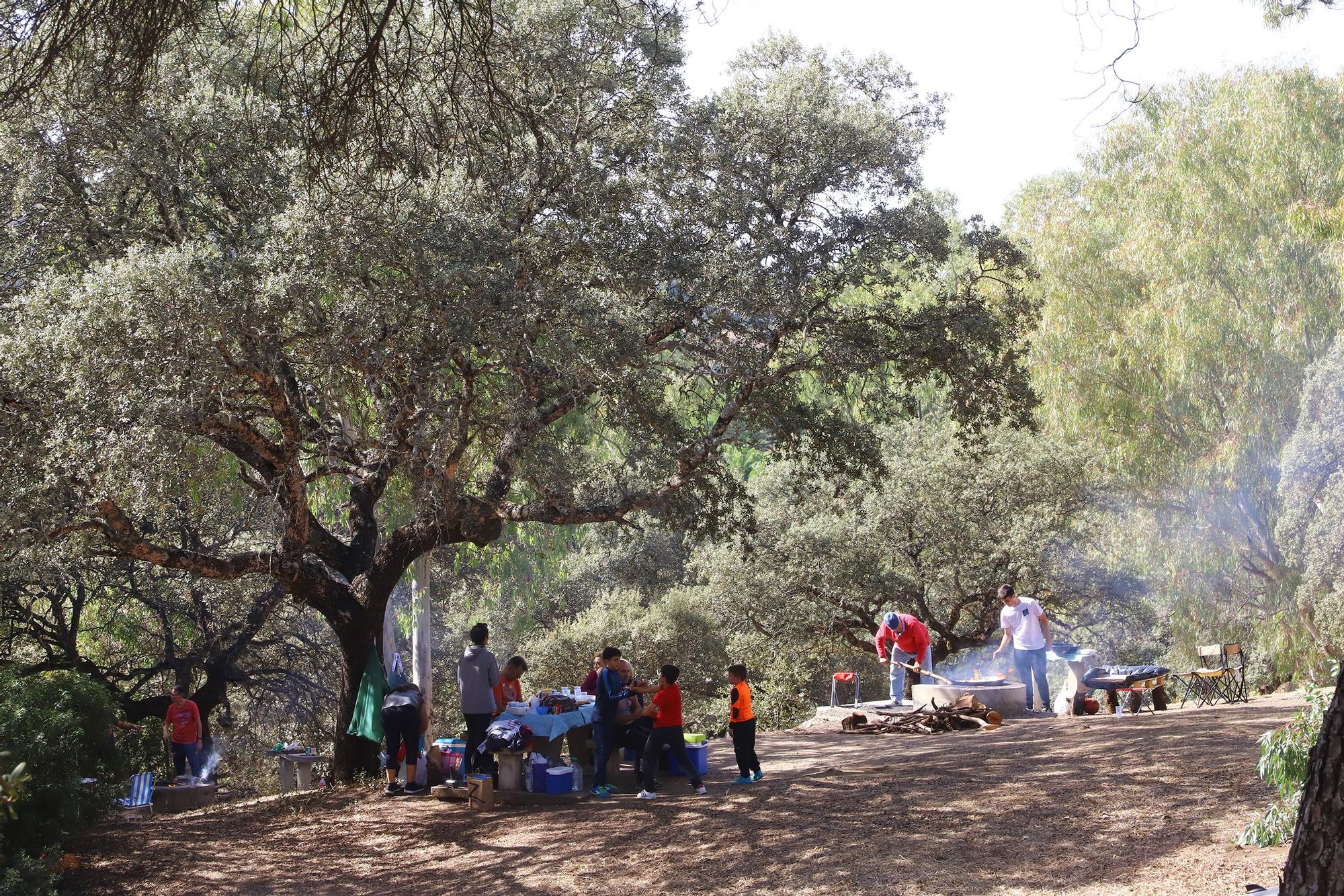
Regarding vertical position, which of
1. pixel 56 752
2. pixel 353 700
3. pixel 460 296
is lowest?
pixel 56 752

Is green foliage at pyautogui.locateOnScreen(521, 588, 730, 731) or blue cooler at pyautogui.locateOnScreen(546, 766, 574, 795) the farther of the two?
green foliage at pyautogui.locateOnScreen(521, 588, 730, 731)

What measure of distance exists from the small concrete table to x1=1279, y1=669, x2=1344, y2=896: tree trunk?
11035mm

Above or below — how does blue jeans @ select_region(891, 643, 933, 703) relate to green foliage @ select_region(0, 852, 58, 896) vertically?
above

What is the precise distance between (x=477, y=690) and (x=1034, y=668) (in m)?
6.59

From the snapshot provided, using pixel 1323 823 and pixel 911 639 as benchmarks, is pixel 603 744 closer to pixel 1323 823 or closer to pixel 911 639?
→ pixel 911 639

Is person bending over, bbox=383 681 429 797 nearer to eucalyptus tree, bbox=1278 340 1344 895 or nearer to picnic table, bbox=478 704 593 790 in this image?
picnic table, bbox=478 704 593 790

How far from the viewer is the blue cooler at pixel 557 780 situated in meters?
9.98

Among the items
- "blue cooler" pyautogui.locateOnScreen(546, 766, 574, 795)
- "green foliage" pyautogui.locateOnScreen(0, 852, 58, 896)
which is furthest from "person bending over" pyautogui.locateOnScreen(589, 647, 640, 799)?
"green foliage" pyautogui.locateOnScreen(0, 852, 58, 896)

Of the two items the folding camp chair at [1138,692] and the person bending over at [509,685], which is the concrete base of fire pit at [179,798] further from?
the folding camp chair at [1138,692]

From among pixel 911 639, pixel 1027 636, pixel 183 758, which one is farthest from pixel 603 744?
pixel 183 758

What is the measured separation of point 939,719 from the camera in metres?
11.9

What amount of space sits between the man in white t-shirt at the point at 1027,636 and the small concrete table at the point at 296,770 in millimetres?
7864

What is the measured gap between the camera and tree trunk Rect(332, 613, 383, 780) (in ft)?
38.9

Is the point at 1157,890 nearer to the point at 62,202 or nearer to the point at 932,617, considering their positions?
the point at 62,202
